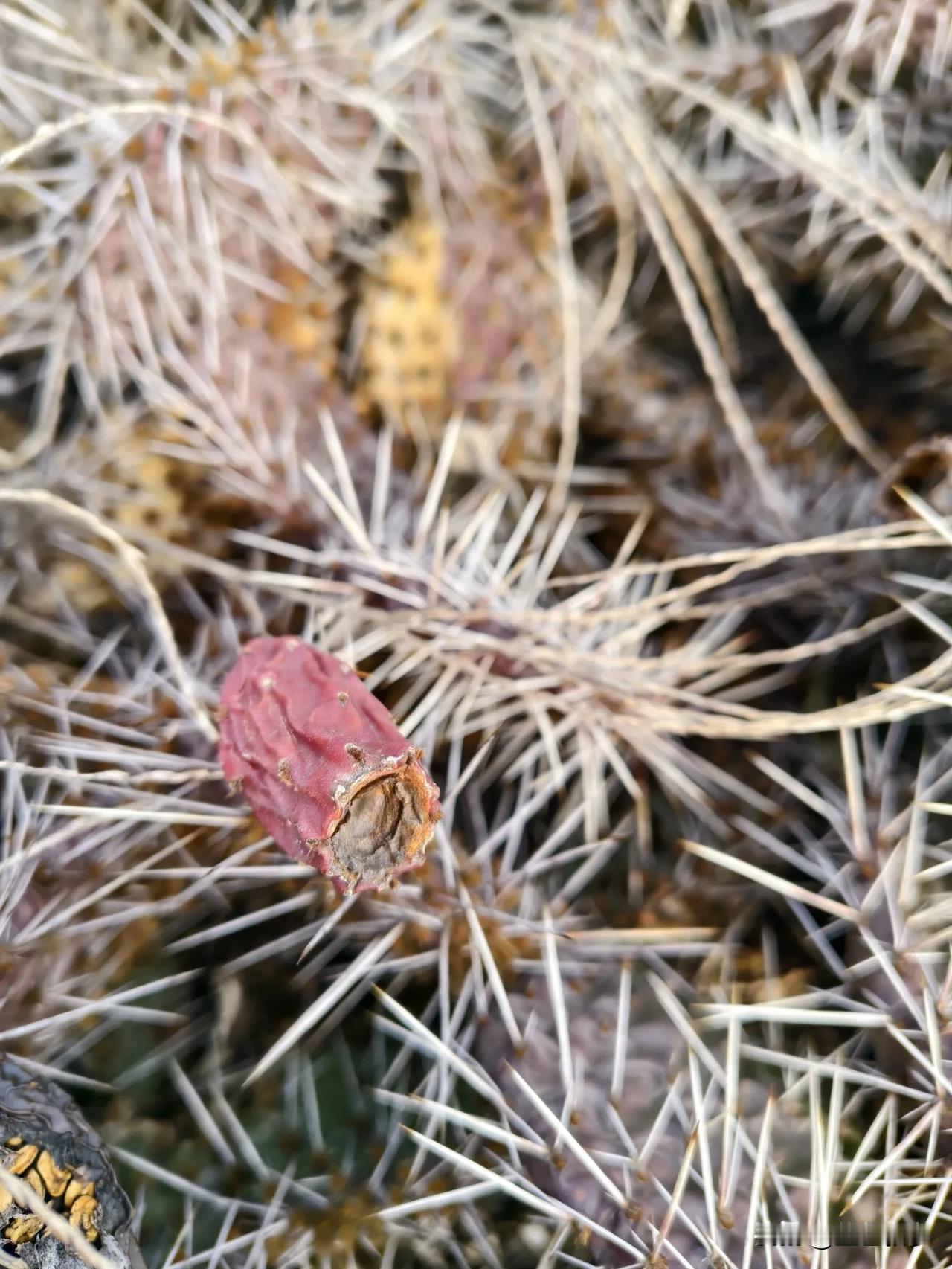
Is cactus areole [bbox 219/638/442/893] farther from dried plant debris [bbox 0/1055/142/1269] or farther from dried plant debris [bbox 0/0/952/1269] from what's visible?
dried plant debris [bbox 0/1055/142/1269]

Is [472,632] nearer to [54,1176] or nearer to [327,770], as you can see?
[327,770]

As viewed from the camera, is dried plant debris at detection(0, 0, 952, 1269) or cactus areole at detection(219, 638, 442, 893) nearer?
cactus areole at detection(219, 638, 442, 893)

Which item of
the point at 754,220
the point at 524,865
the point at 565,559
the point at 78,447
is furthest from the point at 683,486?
the point at 78,447

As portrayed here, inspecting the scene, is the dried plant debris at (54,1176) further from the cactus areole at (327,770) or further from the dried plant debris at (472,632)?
the cactus areole at (327,770)

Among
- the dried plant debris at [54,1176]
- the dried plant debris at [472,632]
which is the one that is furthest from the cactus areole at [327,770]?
the dried plant debris at [54,1176]

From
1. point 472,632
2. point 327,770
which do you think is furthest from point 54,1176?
point 472,632

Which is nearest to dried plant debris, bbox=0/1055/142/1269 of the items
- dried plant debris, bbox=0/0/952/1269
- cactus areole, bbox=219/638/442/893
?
dried plant debris, bbox=0/0/952/1269

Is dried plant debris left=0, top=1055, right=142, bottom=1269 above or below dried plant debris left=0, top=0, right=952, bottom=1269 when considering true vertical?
below
